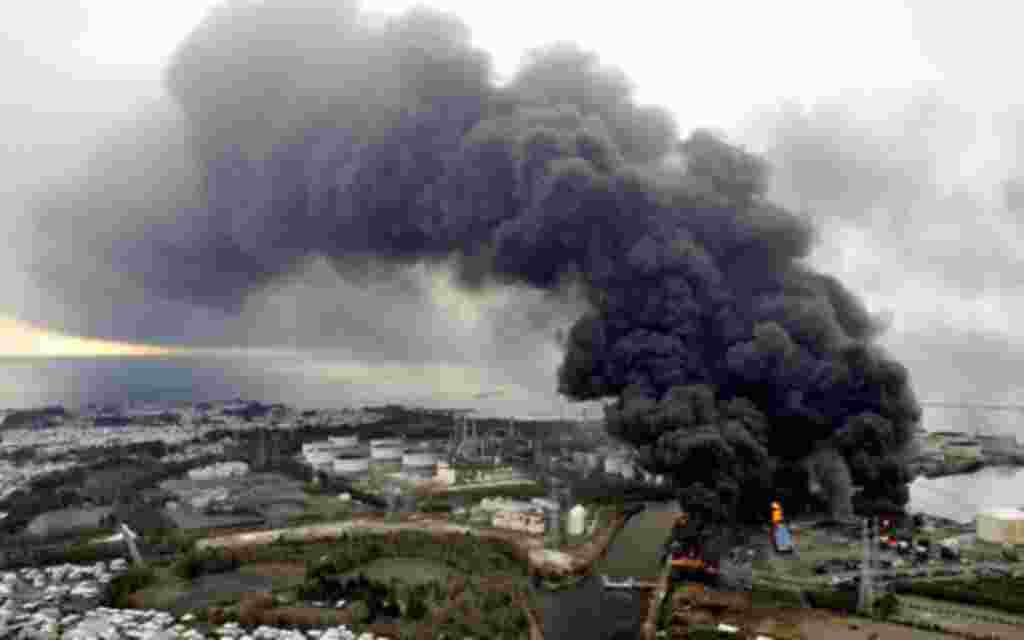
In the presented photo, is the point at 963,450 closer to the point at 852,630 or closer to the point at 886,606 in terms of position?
the point at 886,606

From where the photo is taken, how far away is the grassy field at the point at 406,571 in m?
38.2

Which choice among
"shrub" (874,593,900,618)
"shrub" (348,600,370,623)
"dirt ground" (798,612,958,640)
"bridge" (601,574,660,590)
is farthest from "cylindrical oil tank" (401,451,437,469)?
"shrub" (874,593,900,618)

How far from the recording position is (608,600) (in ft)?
123

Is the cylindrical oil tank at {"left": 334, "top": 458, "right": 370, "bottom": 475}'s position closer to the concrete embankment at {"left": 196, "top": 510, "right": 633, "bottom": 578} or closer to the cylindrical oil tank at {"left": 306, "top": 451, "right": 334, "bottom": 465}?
the cylindrical oil tank at {"left": 306, "top": 451, "right": 334, "bottom": 465}

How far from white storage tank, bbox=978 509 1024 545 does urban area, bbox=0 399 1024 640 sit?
0.10 m

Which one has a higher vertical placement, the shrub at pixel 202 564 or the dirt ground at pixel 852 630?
the shrub at pixel 202 564

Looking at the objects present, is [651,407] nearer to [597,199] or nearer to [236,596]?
[597,199]

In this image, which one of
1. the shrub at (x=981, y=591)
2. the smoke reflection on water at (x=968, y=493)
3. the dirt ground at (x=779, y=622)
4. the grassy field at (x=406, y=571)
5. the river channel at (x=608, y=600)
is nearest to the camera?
the dirt ground at (x=779, y=622)

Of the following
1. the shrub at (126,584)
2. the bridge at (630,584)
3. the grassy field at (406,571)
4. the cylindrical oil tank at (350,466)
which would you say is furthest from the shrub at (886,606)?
the cylindrical oil tank at (350,466)

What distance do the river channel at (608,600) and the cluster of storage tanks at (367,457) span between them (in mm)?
22498

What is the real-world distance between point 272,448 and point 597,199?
47.3 meters

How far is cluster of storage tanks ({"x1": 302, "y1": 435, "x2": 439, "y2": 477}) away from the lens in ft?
222

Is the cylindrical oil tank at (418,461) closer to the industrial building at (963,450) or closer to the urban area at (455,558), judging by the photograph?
the urban area at (455,558)

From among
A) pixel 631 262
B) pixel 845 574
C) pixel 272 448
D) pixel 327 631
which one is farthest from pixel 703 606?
pixel 272 448
